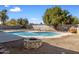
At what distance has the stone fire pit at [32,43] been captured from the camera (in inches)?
109

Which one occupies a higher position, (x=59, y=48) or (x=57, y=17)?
(x=57, y=17)

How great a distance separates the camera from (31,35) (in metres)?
2.82

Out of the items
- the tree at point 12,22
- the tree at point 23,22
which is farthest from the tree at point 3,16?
the tree at point 23,22

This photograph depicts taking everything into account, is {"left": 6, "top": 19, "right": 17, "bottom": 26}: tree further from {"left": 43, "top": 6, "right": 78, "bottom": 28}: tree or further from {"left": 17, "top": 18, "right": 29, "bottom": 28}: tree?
{"left": 43, "top": 6, "right": 78, "bottom": 28}: tree

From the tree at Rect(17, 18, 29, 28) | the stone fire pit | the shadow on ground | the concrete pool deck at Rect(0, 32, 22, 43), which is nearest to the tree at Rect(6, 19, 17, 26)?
the tree at Rect(17, 18, 29, 28)

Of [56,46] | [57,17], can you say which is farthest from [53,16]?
[56,46]

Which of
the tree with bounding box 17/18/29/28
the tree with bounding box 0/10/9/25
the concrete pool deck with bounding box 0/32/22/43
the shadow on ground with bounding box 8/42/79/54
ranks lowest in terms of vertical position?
the shadow on ground with bounding box 8/42/79/54

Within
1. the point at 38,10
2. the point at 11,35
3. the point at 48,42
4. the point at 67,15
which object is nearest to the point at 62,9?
the point at 67,15

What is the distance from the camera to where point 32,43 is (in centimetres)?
280

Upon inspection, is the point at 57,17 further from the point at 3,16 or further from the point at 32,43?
the point at 3,16

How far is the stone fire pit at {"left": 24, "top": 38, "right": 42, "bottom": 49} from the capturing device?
2.78m

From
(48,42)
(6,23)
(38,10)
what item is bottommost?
(48,42)
